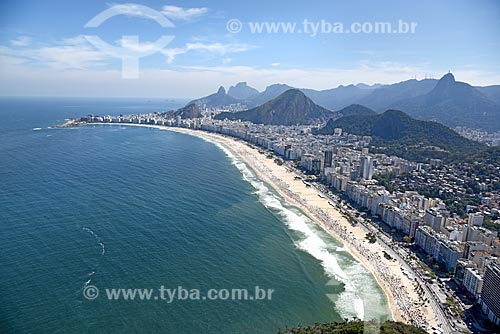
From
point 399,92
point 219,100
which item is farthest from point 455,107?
point 219,100

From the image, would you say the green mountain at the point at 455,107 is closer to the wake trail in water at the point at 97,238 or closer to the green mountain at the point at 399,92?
the green mountain at the point at 399,92

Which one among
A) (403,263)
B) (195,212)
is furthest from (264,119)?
(403,263)

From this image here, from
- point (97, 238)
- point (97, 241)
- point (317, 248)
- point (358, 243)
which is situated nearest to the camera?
point (97, 241)

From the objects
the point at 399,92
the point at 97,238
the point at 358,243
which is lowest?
the point at 358,243

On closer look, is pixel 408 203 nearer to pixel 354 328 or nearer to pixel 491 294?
pixel 491 294

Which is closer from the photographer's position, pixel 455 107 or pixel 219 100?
pixel 455 107

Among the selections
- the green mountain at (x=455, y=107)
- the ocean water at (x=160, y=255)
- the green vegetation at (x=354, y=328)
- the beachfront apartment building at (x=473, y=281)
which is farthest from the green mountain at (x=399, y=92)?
the green vegetation at (x=354, y=328)

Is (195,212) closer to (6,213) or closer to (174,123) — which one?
(6,213)

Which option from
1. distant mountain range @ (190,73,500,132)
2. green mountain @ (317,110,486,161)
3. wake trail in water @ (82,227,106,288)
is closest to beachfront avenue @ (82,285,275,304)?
wake trail in water @ (82,227,106,288)
